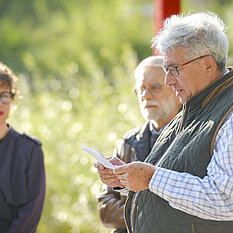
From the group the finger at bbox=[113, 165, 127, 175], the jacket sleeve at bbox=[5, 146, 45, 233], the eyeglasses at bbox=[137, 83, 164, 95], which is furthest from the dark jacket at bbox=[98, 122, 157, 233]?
the finger at bbox=[113, 165, 127, 175]

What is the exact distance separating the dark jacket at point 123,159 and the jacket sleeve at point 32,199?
0.55m

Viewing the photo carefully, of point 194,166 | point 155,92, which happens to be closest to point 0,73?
point 155,92

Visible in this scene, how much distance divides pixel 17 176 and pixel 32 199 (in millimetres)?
201

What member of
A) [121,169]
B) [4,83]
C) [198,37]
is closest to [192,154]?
[121,169]

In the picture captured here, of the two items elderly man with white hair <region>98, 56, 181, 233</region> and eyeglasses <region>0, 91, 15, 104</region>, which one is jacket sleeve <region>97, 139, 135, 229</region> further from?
eyeglasses <region>0, 91, 15, 104</region>

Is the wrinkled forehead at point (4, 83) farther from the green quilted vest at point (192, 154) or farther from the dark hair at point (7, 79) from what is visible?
the green quilted vest at point (192, 154)

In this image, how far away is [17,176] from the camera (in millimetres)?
3545

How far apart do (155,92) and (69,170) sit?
2.41 meters

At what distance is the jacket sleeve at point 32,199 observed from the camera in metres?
3.40

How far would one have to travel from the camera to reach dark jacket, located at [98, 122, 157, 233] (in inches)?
121

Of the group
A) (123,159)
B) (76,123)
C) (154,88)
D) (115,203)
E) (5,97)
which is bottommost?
(115,203)

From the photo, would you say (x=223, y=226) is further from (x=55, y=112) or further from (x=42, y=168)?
(x=55, y=112)

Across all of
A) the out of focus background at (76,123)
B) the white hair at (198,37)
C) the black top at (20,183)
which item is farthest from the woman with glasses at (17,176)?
the white hair at (198,37)

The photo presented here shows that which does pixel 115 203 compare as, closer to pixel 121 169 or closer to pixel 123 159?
pixel 123 159
